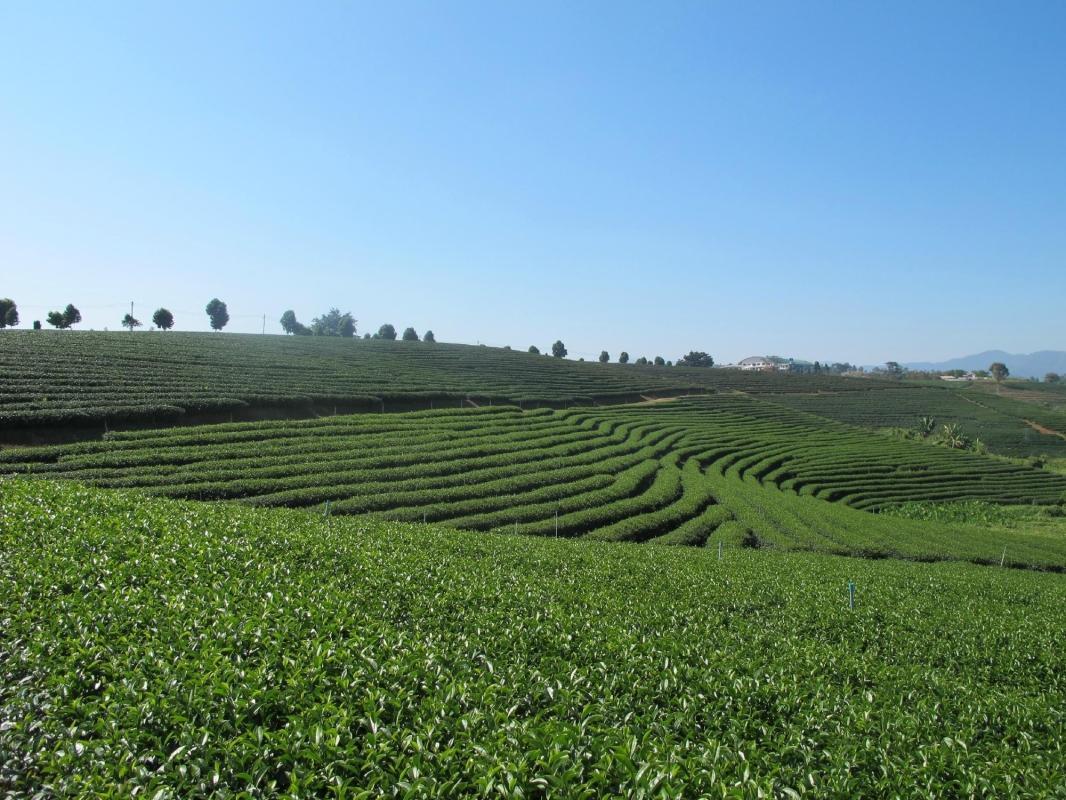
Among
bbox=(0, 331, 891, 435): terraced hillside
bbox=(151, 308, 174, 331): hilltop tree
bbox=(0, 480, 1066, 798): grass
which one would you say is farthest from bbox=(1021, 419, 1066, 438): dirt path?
bbox=(151, 308, 174, 331): hilltop tree

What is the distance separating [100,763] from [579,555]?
11932 mm

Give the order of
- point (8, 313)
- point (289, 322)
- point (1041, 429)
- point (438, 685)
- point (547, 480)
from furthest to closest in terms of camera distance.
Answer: point (289, 322) < point (1041, 429) < point (8, 313) < point (547, 480) < point (438, 685)

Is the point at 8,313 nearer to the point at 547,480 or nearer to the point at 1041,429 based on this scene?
the point at 547,480

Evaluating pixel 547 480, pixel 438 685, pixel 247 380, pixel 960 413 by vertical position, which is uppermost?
pixel 247 380

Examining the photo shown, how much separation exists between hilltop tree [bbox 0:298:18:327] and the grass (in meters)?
77.1

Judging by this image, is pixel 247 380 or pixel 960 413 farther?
pixel 960 413

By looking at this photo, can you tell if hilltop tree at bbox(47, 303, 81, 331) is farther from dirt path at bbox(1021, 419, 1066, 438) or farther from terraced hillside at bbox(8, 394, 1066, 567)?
dirt path at bbox(1021, 419, 1066, 438)

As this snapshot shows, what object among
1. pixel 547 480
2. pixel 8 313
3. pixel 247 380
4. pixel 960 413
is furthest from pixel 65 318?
pixel 960 413

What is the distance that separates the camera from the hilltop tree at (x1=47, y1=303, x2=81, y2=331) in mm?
71812

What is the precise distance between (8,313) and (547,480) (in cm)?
7188

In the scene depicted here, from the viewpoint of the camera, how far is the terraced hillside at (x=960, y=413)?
2889 inches

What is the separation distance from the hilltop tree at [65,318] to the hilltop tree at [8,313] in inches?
144

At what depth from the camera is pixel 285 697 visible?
5.01 m

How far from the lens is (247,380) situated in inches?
1827
